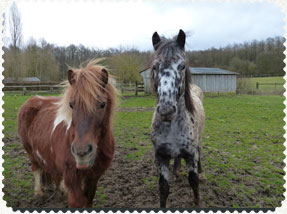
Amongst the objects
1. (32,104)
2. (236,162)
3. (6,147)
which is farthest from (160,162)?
(6,147)

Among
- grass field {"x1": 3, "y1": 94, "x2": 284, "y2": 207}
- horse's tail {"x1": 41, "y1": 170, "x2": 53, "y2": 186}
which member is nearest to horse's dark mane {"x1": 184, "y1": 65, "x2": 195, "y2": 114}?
grass field {"x1": 3, "y1": 94, "x2": 284, "y2": 207}

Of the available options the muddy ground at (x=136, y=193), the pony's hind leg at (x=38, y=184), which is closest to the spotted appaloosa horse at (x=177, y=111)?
the muddy ground at (x=136, y=193)

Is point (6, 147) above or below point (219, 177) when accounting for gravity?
above

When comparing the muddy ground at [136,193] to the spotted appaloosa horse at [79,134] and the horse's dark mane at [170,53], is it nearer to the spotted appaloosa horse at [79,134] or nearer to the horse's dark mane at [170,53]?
the spotted appaloosa horse at [79,134]

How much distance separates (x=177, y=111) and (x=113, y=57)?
5411 millimetres

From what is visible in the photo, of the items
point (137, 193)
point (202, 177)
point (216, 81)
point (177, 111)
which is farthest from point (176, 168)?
point (216, 81)

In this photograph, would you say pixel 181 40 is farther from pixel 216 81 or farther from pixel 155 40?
pixel 216 81

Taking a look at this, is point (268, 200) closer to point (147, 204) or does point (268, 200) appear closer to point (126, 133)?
point (147, 204)

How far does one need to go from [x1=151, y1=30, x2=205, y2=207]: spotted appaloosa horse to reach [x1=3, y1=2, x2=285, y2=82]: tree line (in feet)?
1.94

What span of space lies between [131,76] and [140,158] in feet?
65.5

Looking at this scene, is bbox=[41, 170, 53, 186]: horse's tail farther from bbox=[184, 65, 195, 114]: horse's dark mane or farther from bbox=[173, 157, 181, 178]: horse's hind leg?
bbox=[184, 65, 195, 114]: horse's dark mane

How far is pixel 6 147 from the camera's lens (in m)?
5.66

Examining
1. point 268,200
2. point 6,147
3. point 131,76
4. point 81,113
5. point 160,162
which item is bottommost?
point 268,200

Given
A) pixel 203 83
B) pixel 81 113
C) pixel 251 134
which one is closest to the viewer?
pixel 81 113
